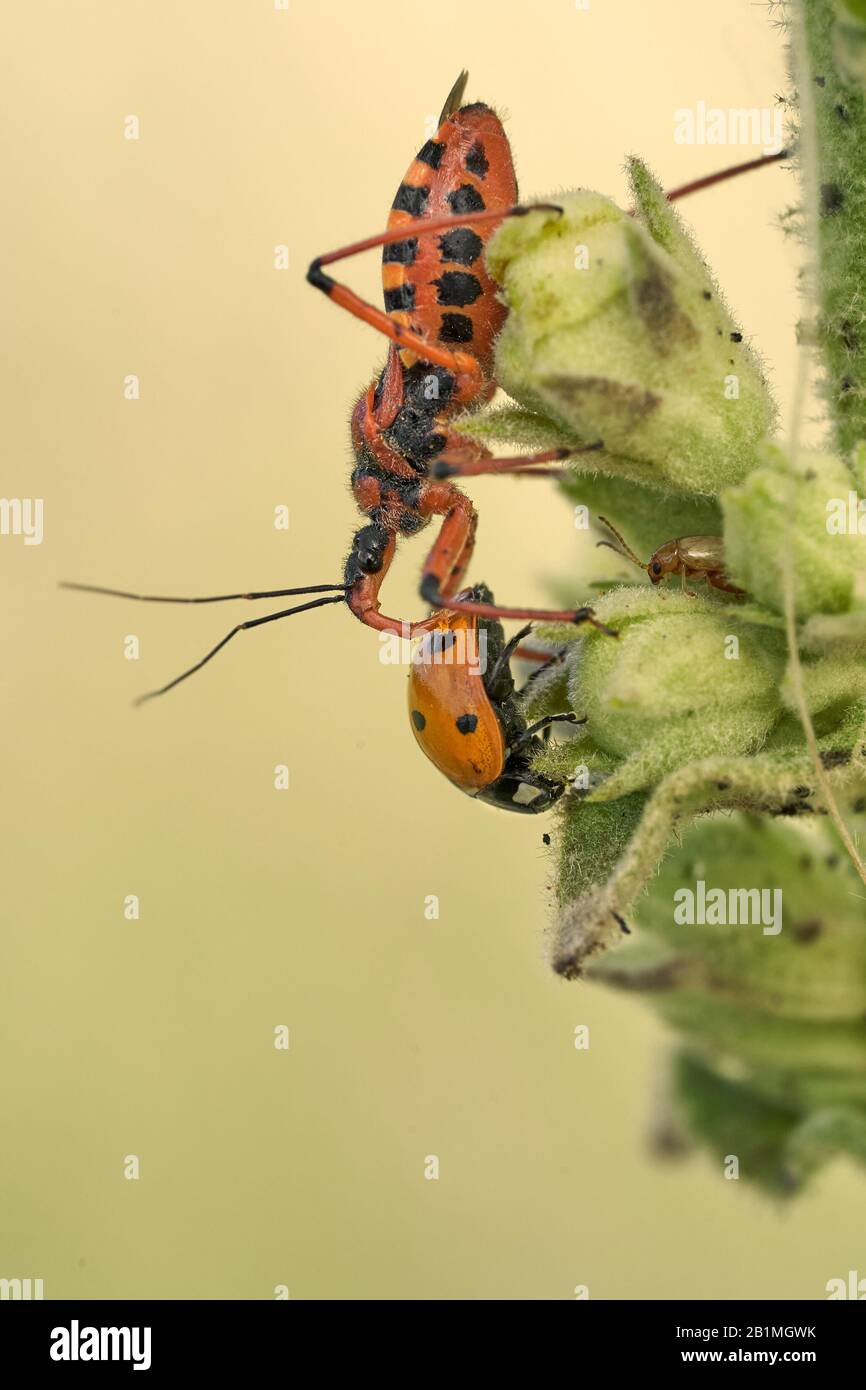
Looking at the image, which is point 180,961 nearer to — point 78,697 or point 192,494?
point 78,697

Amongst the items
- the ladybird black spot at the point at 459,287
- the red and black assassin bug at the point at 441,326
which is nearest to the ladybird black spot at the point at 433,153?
the red and black assassin bug at the point at 441,326

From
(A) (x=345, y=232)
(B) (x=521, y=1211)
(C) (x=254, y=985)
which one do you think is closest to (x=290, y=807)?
(C) (x=254, y=985)

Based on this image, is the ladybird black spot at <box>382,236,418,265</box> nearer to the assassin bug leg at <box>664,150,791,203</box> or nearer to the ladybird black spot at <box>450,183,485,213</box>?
the ladybird black spot at <box>450,183,485,213</box>

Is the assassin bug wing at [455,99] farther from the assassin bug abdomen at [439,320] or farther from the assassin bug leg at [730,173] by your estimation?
the assassin bug leg at [730,173]

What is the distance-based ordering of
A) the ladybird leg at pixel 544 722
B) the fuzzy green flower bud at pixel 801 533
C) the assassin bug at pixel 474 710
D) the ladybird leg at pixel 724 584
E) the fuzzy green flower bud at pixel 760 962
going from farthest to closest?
the assassin bug at pixel 474 710 → the fuzzy green flower bud at pixel 760 962 → the ladybird leg at pixel 544 722 → the ladybird leg at pixel 724 584 → the fuzzy green flower bud at pixel 801 533

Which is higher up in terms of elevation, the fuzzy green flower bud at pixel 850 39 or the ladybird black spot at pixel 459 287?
the fuzzy green flower bud at pixel 850 39

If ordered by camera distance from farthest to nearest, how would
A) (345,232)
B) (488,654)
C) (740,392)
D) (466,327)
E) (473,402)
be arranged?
(345,232) → (488,654) → (473,402) → (466,327) → (740,392)

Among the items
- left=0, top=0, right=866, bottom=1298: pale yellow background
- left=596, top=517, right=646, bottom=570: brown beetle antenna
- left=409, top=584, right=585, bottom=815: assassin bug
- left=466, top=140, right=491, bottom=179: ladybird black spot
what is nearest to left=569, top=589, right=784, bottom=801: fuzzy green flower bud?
left=596, top=517, right=646, bottom=570: brown beetle antenna
